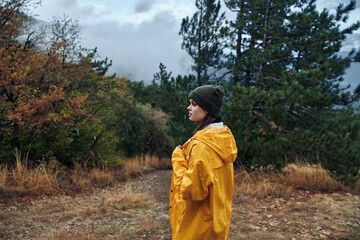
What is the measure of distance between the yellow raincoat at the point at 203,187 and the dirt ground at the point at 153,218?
2.58m

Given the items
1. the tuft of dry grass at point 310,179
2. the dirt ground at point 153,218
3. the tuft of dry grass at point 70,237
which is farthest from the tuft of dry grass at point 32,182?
the tuft of dry grass at point 310,179

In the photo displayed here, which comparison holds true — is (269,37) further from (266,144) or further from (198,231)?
(198,231)

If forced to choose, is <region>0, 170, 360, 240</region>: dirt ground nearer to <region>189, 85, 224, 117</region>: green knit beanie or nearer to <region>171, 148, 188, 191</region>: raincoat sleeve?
<region>171, 148, 188, 191</region>: raincoat sleeve

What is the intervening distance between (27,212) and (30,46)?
4751 mm

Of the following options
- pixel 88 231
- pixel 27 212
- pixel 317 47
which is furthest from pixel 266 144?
pixel 27 212

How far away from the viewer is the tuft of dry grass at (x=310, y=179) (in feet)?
21.4

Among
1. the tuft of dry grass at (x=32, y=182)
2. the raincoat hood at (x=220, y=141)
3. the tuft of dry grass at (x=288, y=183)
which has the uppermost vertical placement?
the raincoat hood at (x=220, y=141)

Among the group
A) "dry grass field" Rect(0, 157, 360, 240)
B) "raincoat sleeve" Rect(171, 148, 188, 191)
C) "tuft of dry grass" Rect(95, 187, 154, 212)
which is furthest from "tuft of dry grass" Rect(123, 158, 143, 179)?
"raincoat sleeve" Rect(171, 148, 188, 191)

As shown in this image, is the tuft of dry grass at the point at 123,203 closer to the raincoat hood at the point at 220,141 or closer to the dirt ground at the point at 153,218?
the dirt ground at the point at 153,218

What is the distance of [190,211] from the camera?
1.69m

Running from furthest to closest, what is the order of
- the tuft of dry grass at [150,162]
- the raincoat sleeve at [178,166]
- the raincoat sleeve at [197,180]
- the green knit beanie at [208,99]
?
the tuft of dry grass at [150,162], the green knit beanie at [208,99], the raincoat sleeve at [178,166], the raincoat sleeve at [197,180]

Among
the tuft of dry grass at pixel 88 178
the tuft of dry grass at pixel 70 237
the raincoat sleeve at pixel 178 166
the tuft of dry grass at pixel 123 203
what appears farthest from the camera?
the tuft of dry grass at pixel 88 178

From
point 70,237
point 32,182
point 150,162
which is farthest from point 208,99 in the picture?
point 150,162

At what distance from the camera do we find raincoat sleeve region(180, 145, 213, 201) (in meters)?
1.56
